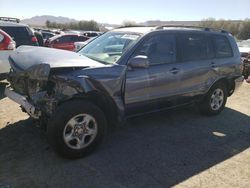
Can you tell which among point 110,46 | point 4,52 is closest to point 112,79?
point 110,46

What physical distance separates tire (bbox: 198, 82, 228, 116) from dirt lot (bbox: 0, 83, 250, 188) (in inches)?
14.4

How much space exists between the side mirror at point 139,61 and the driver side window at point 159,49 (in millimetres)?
246

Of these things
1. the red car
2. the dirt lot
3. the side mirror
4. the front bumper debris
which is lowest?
the dirt lot

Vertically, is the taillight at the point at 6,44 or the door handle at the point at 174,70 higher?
the taillight at the point at 6,44

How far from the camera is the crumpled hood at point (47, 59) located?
13.2 feet

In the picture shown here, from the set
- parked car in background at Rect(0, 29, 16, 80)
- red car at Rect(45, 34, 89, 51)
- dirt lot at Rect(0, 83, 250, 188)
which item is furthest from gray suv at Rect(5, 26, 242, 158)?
red car at Rect(45, 34, 89, 51)

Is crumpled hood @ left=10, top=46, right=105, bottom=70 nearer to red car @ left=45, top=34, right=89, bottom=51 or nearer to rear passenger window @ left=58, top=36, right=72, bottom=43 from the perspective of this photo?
red car @ left=45, top=34, right=89, bottom=51

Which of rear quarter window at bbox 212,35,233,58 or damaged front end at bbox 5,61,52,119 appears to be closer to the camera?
damaged front end at bbox 5,61,52,119

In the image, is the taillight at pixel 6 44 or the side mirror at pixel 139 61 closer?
the side mirror at pixel 139 61

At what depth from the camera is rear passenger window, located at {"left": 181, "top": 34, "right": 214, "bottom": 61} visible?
213 inches

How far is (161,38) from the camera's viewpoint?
5.03 meters

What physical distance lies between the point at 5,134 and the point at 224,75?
4.27 meters

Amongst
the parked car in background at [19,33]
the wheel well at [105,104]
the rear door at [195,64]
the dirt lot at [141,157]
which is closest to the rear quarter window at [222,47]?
the rear door at [195,64]

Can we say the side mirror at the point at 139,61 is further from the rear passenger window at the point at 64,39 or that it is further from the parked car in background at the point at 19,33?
the rear passenger window at the point at 64,39
